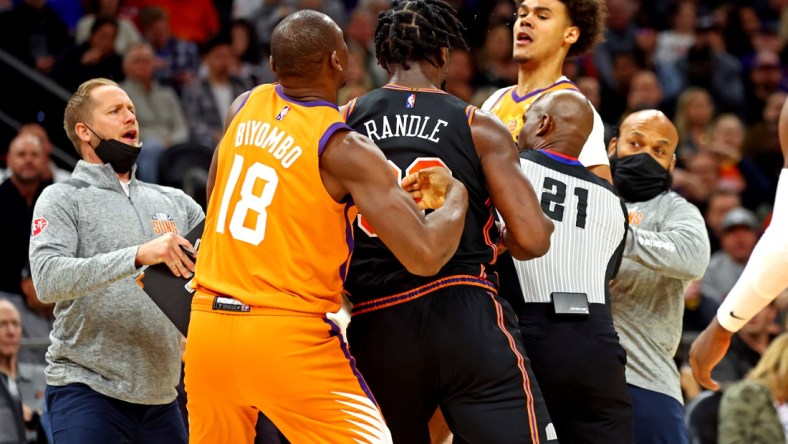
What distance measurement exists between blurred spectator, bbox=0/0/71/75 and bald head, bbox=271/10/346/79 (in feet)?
23.3

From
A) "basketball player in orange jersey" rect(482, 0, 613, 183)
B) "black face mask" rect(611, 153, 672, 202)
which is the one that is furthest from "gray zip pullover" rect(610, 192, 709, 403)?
"basketball player in orange jersey" rect(482, 0, 613, 183)

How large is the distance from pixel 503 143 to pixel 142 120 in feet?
22.1

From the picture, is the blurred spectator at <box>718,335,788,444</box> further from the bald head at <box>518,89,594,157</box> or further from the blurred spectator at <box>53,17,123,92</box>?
the blurred spectator at <box>53,17,123,92</box>

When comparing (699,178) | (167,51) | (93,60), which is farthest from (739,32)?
(93,60)

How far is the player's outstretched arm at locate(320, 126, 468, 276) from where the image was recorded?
12.5ft

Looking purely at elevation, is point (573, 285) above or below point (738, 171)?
above

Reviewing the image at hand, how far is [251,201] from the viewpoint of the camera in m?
3.96

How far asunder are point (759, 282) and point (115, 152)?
279 cm

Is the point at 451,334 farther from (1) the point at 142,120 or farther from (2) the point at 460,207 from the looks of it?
(1) the point at 142,120

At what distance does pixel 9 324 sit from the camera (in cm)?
678

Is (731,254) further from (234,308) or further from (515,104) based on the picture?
(234,308)

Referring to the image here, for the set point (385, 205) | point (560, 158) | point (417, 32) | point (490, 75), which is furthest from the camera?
point (490, 75)

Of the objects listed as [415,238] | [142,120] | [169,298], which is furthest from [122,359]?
[142,120]

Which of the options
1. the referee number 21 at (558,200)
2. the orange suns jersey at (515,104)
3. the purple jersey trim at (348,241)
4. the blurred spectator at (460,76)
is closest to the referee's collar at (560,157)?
the referee number 21 at (558,200)
